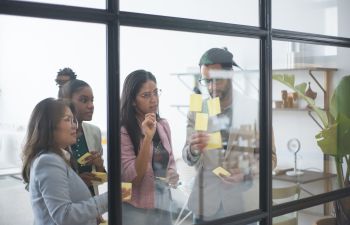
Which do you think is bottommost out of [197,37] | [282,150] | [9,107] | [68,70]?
[282,150]

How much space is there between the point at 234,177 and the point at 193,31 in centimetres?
65

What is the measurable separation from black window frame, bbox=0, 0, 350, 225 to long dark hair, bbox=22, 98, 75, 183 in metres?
0.17

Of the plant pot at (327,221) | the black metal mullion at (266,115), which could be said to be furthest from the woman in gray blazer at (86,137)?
the plant pot at (327,221)

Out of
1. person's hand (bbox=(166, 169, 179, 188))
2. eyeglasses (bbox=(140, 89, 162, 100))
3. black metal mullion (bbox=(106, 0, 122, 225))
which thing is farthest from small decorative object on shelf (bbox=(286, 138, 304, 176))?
black metal mullion (bbox=(106, 0, 122, 225))

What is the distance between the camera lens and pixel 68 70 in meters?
1.29

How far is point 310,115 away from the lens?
2160 mm

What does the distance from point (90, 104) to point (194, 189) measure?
57cm

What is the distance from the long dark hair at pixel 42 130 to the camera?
1.25 m

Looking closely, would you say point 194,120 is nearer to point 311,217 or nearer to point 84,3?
point 84,3

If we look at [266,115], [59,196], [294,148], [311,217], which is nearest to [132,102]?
[59,196]

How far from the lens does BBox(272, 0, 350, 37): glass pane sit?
1934 millimetres

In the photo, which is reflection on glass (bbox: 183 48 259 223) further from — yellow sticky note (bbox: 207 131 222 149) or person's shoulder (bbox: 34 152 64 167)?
person's shoulder (bbox: 34 152 64 167)

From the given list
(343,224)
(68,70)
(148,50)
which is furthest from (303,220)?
(68,70)

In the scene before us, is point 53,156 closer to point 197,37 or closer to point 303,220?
point 197,37
